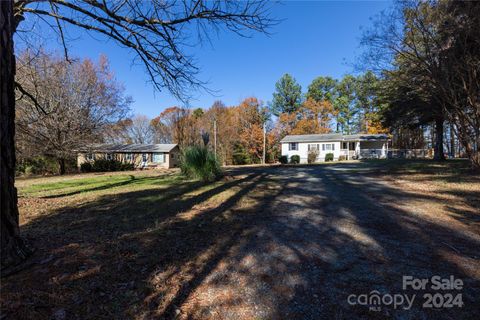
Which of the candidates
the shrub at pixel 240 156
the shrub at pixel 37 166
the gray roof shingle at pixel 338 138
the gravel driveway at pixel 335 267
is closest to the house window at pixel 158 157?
the shrub at pixel 240 156

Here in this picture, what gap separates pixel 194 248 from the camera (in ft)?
9.87

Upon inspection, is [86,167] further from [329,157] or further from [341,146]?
[341,146]

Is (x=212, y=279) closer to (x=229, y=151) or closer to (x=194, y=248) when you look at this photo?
(x=194, y=248)

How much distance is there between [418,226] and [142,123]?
40.3m

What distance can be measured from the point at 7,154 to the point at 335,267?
3606 mm

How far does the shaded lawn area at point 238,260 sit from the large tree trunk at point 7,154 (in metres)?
0.25

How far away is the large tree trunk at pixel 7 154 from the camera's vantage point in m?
2.31

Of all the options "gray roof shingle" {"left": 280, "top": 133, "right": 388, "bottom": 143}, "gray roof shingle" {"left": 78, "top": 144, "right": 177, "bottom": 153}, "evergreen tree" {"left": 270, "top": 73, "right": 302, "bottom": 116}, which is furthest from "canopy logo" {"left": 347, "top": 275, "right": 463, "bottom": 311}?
"evergreen tree" {"left": 270, "top": 73, "right": 302, "bottom": 116}

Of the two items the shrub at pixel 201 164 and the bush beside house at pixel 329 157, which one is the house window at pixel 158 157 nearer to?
the shrub at pixel 201 164

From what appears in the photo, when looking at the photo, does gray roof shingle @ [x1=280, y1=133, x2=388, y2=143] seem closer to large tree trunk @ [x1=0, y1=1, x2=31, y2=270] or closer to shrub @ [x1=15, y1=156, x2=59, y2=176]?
shrub @ [x1=15, y1=156, x2=59, y2=176]

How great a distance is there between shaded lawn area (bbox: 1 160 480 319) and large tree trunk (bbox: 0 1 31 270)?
0.25m

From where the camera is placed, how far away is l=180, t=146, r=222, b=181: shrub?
9797mm

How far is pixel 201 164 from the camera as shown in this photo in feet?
32.8

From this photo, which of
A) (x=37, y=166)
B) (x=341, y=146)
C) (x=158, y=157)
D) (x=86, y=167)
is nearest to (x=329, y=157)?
(x=341, y=146)
